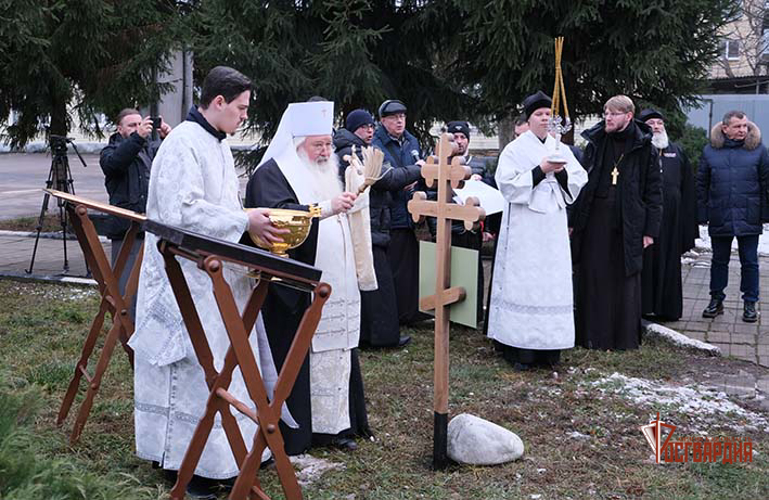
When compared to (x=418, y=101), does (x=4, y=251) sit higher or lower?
lower

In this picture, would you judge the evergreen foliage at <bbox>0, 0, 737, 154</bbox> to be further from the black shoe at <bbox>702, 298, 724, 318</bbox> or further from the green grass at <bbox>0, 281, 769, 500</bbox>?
the green grass at <bbox>0, 281, 769, 500</bbox>

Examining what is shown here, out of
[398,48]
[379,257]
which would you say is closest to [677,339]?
[379,257]

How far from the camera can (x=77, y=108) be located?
43.6 ft

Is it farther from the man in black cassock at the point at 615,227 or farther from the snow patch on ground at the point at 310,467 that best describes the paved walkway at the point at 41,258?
the snow patch on ground at the point at 310,467

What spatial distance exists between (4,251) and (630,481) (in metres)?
10.1

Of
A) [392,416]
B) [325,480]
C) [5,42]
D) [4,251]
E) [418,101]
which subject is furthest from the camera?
[4,251]

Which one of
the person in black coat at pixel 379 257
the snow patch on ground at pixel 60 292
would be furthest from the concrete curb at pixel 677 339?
the snow patch on ground at pixel 60 292

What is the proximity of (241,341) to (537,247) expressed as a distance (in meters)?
3.66

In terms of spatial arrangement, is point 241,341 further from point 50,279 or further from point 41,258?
point 41,258

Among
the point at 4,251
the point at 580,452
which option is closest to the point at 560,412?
the point at 580,452

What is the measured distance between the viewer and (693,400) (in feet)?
19.4

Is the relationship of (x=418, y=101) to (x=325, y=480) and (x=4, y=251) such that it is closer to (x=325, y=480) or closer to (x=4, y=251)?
(x=4, y=251)

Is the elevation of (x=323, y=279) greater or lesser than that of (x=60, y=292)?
greater

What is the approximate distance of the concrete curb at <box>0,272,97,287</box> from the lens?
9812 millimetres
